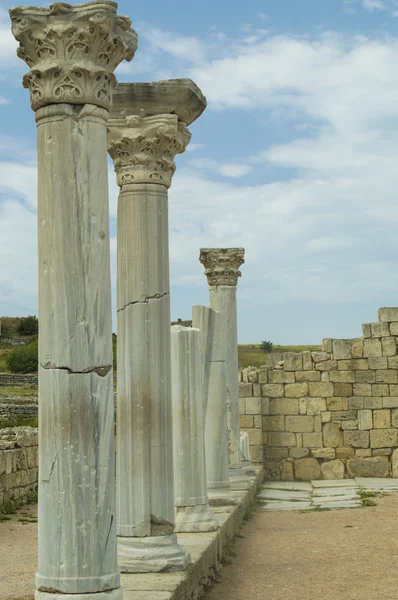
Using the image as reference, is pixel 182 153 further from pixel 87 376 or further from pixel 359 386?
pixel 359 386

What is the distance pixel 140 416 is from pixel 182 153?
2459mm

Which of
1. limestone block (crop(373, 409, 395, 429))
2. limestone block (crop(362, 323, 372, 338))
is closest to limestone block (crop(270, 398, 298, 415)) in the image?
limestone block (crop(373, 409, 395, 429))

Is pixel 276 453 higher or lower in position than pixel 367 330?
lower

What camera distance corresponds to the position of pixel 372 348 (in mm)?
21688

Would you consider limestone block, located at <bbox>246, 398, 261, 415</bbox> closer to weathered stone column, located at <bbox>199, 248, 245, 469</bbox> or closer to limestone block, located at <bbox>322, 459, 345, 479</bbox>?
limestone block, located at <bbox>322, 459, 345, 479</bbox>

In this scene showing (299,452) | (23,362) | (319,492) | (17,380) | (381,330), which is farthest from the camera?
(23,362)

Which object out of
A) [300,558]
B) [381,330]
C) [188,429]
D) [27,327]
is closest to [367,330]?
[381,330]

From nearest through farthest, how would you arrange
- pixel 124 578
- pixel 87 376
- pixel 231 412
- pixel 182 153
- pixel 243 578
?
pixel 87 376
pixel 124 578
pixel 182 153
pixel 243 578
pixel 231 412

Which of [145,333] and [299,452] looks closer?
[145,333]

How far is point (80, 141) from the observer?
550 cm

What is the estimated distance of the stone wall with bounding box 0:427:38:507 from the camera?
15.3 m

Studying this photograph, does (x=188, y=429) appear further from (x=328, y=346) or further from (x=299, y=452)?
(x=328, y=346)

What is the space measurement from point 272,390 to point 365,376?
2.18m

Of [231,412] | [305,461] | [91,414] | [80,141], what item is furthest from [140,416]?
[305,461]
